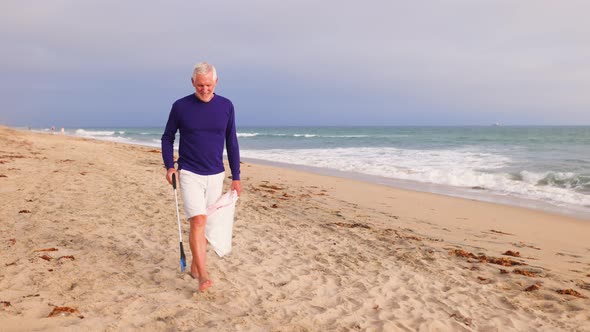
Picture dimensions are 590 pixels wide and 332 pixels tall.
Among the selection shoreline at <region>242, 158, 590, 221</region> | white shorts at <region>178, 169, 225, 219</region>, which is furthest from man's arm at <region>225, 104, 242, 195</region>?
shoreline at <region>242, 158, 590, 221</region>

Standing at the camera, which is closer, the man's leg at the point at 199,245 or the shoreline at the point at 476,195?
the man's leg at the point at 199,245

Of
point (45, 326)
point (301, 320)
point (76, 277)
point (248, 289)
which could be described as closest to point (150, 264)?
point (76, 277)

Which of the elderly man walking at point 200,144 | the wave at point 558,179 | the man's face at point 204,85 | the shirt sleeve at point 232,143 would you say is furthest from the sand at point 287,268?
the wave at point 558,179

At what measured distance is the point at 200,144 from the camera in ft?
12.5

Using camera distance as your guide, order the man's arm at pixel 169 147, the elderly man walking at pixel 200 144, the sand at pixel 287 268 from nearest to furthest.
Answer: the sand at pixel 287 268, the elderly man walking at pixel 200 144, the man's arm at pixel 169 147

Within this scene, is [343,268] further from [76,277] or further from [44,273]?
[44,273]

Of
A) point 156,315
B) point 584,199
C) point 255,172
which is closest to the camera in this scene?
point 156,315

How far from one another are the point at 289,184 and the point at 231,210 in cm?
816

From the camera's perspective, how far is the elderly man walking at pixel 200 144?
3.76 meters

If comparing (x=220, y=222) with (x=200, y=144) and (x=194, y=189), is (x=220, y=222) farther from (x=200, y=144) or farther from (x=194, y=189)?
(x=200, y=144)

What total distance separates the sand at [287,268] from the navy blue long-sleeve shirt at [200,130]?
115 centimetres

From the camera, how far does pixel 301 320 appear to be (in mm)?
3607

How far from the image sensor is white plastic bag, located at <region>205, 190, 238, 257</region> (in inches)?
160

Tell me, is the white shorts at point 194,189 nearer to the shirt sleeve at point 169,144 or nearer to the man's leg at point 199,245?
the man's leg at point 199,245
